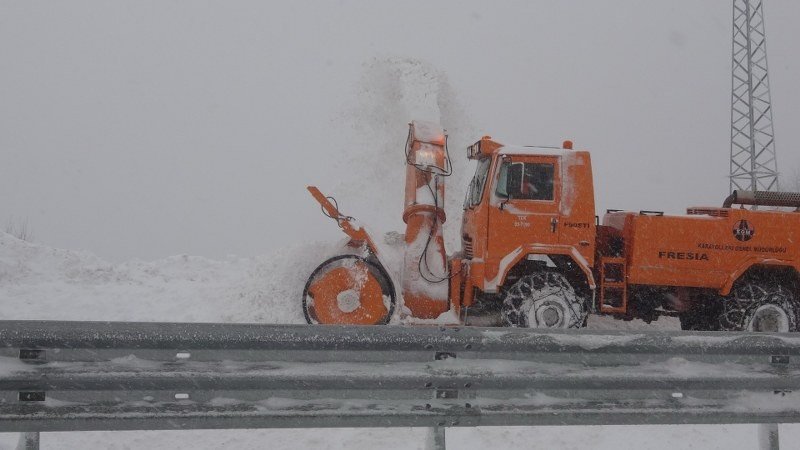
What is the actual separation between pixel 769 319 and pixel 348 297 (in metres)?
5.17

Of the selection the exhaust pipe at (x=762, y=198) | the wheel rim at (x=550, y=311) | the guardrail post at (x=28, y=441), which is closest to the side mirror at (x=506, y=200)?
the wheel rim at (x=550, y=311)

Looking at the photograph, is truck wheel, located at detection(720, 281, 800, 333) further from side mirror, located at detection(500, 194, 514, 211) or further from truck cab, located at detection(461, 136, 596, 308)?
side mirror, located at detection(500, 194, 514, 211)

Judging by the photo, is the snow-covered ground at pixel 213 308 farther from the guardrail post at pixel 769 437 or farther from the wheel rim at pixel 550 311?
the wheel rim at pixel 550 311

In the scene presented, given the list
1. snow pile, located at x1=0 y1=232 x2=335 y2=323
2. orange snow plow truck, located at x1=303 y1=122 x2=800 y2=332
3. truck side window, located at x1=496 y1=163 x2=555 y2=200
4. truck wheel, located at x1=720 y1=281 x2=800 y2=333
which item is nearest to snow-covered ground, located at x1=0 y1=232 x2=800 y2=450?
snow pile, located at x1=0 y1=232 x2=335 y2=323

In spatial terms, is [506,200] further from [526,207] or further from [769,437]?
[769,437]

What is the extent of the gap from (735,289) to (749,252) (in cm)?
49

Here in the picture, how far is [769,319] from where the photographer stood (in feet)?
25.7

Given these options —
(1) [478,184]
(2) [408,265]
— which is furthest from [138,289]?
(1) [478,184]

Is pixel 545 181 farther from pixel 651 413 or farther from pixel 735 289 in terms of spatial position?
pixel 651 413

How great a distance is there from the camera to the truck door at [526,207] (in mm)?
7742

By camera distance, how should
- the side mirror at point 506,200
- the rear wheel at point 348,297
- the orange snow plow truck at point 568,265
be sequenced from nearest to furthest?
the orange snow plow truck at point 568,265 → the side mirror at point 506,200 → the rear wheel at point 348,297

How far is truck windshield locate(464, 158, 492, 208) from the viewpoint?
830cm

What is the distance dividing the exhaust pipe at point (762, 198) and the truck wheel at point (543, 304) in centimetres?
255

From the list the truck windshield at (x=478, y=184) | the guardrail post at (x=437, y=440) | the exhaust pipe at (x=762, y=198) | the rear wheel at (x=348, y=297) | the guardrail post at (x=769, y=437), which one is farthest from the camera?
the truck windshield at (x=478, y=184)
